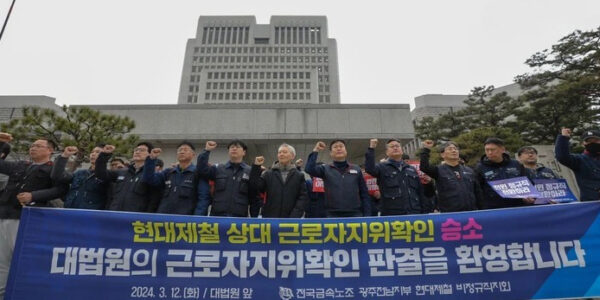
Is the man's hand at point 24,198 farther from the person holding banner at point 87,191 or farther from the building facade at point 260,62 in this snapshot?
the building facade at point 260,62

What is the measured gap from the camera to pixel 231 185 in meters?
3.53

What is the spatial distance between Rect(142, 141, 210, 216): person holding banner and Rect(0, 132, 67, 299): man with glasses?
976 mm

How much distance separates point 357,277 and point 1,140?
4.42 m

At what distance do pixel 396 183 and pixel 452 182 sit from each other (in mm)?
612

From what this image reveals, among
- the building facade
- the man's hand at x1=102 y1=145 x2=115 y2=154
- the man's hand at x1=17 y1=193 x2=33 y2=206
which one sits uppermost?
the building facade

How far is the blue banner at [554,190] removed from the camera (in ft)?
11.5

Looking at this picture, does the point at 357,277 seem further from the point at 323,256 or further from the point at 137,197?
the point at 137,197

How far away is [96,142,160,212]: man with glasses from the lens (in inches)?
138

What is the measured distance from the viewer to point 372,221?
8.91 feet

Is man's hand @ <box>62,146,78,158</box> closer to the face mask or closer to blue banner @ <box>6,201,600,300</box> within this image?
blue banner @ <box>6,201,600,300</box>

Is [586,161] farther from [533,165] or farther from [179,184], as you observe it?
[179,184]

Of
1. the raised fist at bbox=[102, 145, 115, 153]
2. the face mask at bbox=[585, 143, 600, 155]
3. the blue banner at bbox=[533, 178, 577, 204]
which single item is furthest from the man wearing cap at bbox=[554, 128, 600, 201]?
the raised fist at bbox=[102, 145, 115, 153]

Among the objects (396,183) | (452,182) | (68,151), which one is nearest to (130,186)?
(68,151)

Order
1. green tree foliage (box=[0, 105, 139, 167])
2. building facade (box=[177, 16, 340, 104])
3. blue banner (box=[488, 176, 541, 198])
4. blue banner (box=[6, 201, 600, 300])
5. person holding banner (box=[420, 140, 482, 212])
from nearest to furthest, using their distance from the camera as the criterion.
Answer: blue banner (box=[6, 201, 600, 300]) → blue banner (box=[488, 176, 541, 198]) → person holding banner (box=[420, 140, 482, 212]) → green tree foliage (box=[0, 105, 139, 167]) → building facade (box=[177, 16, 340, 104])
